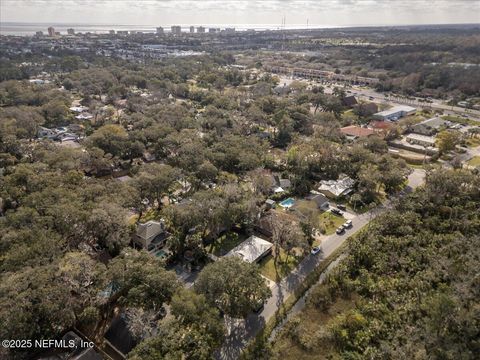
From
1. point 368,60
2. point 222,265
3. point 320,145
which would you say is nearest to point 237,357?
point 222,265

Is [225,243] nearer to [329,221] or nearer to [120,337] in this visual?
[329,221]

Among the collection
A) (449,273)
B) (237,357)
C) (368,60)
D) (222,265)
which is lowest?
(237,357)

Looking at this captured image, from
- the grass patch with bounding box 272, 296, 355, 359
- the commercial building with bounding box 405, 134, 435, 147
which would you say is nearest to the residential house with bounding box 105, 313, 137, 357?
the grass patch with bounding box 272, 296, 355, 359

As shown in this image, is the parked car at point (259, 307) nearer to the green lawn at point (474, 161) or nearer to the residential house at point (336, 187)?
the residential house at point (336, 187)

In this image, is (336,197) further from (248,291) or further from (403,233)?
(248,291)

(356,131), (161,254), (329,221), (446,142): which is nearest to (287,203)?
(329,221)

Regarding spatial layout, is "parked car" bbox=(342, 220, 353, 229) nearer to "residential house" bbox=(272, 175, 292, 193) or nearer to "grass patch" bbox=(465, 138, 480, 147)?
"residential house" bbox=(272, 175, 292, 193)

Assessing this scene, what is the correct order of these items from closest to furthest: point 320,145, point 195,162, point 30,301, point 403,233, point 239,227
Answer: point 30,301 → point 403,233 → point 239,227 → point 195,162 → point 320,145

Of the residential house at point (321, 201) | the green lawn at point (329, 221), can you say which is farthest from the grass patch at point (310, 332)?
the residential house at point (321, 201)
